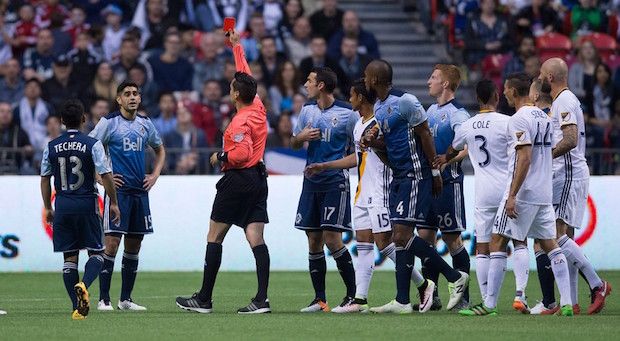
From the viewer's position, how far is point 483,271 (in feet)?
47.7

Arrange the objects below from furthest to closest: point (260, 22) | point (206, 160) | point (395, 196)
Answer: point (260, 22) → point (206, 160) → point (395, 196)

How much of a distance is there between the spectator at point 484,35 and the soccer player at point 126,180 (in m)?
12.8

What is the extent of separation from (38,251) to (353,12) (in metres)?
9.18

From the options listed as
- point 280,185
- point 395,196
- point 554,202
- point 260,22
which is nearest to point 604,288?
point 554,202

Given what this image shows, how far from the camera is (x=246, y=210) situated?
1450cm

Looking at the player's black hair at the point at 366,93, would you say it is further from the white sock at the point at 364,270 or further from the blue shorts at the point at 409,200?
the white sock at the point at 364,270

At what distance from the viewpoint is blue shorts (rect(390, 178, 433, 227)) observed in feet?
46.6

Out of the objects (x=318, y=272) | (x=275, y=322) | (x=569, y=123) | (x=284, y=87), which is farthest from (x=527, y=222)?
(x=284, y=87)

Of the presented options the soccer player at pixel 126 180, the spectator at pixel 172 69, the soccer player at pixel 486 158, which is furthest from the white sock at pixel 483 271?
the spectator at pixel 172 69

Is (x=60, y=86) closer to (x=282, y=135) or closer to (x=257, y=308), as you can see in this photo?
(x=282, y=135)

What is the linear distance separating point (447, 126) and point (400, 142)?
4.04 feet

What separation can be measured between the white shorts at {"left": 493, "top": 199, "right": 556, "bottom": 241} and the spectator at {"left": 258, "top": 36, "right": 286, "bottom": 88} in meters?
12.1

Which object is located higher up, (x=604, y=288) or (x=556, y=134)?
(x=556, y=134)

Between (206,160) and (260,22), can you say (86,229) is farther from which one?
(260,22)
